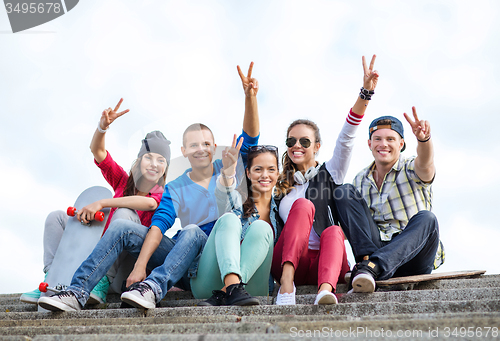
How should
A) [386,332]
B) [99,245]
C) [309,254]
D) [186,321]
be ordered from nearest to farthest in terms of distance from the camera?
1. [386,332]
2. [186,321]
3. [99,245]
4. [309,254]

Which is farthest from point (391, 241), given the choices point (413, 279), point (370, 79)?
point (370, 79)

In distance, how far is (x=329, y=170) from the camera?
380 centimetres

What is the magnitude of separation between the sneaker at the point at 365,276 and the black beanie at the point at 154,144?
2.01m

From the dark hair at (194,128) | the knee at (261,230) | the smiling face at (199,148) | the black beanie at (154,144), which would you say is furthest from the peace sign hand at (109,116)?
the knee at (261,230)

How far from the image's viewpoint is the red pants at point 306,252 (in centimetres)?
286

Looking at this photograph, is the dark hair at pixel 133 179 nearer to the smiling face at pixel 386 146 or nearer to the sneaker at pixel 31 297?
the sneaker at pixel 31 297

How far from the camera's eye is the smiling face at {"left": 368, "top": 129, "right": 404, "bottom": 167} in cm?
378

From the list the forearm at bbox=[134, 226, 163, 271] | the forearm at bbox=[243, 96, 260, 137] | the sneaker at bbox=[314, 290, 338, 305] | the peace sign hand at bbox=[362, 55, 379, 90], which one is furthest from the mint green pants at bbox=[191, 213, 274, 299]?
the peace sign hand at bbox=[362, 55, 379, 90]

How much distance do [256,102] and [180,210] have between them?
126cm

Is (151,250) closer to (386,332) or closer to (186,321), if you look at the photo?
(186,321)

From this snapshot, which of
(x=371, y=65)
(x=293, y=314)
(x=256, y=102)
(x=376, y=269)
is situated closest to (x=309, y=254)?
(x=376, y=269)

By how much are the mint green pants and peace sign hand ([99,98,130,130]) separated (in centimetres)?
170

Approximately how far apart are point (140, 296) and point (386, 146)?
2.38 metres

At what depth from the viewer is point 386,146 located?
3.78m
